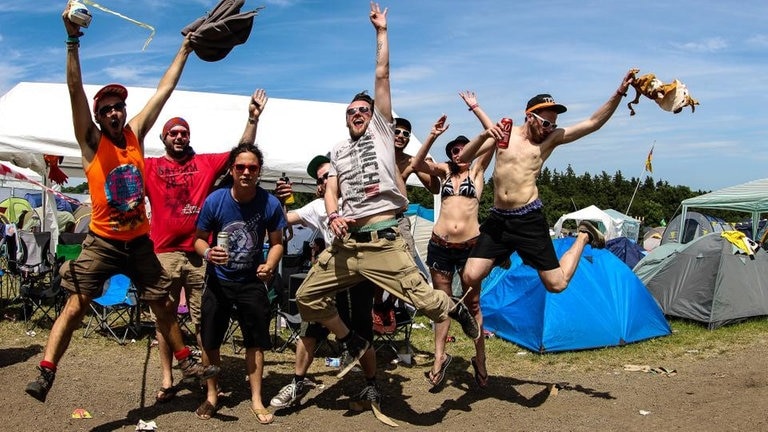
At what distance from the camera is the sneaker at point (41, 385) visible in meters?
3.90

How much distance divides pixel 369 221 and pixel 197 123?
24.2 feet

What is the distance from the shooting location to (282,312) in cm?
695

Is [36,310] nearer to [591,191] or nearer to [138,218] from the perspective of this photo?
[138,218]

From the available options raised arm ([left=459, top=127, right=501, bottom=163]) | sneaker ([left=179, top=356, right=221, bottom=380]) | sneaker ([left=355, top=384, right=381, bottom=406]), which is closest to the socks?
sneaker ([left=179, top=356, right=221, bottom=380])

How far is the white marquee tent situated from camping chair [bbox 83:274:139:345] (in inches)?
110

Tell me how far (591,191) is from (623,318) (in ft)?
104

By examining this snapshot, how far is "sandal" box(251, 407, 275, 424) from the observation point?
4621 millimetres

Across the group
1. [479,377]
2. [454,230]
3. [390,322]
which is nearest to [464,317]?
[479,377]

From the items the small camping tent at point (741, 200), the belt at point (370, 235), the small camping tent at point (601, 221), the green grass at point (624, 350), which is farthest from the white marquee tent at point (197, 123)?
the small camping tent at point (601, 221)

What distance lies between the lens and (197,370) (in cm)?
456

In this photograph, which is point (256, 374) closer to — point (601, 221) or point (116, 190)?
point (116, 190)

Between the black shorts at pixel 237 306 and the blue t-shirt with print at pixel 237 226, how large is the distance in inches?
2.8

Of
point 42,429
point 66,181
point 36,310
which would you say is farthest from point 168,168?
point 66,181

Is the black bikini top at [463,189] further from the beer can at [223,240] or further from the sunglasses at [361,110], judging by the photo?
the beer can at [223,240]
